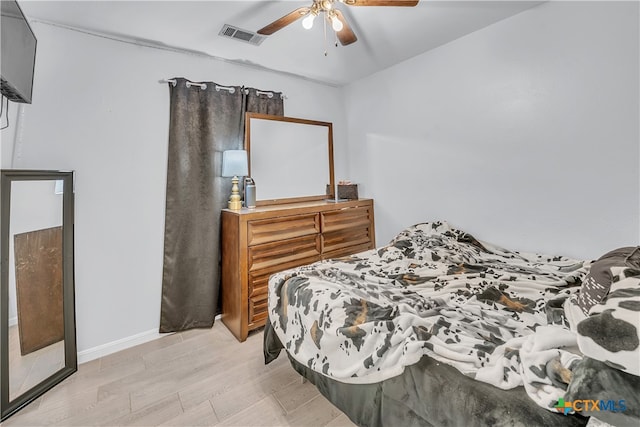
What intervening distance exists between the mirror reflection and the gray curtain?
2.30ft

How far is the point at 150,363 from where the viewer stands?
2102 millimetres

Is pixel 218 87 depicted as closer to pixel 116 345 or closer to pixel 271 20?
pixel 271 20

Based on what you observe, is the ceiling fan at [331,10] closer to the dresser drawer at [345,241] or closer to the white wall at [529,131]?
the white wall at [529,131]

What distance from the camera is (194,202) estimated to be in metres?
2.54

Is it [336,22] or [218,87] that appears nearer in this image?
[336,22]

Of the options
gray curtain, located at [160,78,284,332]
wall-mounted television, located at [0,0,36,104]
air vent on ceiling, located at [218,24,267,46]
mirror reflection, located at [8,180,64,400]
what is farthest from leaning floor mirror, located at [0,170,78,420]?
air vent on ceiling, located at [218,24,267,46]

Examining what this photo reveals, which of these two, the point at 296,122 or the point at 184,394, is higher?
the point at 296,122

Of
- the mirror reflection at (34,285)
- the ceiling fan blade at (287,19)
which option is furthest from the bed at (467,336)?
the ceiling fan blade at (287,19)

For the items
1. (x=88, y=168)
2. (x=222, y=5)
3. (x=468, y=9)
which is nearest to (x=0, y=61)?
(x=88, y=168)

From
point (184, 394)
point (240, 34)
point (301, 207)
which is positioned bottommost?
point (184, 394)

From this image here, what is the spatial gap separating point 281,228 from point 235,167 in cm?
70

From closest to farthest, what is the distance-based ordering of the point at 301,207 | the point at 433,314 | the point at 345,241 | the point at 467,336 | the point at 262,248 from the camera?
the point at 467,336, the point at 433,314, the point at 262,248, the point at 301,207, the point at 345,241

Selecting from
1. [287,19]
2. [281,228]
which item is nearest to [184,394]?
[281,228]

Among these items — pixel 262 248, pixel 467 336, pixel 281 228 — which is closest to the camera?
pixel 467 336
